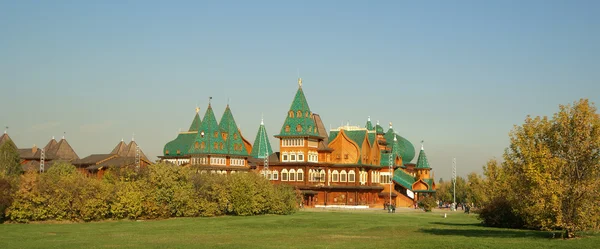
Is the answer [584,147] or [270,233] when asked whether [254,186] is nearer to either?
[270,233]

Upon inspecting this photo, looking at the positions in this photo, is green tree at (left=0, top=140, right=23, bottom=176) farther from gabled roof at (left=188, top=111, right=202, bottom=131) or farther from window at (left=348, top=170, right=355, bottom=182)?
window at (left=348, top=170, right=355, bottom=182)

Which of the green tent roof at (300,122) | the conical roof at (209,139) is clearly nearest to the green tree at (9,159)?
the conical roof at (209,139)

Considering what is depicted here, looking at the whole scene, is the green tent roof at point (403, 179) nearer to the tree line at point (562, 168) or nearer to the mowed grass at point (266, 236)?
the mowed grass at point (266, 236)

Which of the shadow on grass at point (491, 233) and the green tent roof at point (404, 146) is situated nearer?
the shadow on grass at point (491, 233)

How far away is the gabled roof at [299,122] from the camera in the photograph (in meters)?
101

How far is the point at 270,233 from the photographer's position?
46750 millimetres

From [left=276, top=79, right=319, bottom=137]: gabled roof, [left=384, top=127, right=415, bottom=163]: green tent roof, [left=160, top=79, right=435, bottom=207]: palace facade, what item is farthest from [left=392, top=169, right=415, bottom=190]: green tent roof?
[left=276, top=79, right=319, bottom=137]: gabled roof

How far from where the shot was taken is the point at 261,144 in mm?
123125

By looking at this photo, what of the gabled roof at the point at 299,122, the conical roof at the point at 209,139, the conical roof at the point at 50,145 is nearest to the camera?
the gabled roof at the point at 299,122

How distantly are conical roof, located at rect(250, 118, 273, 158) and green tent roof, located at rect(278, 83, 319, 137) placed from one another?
63.7 ft

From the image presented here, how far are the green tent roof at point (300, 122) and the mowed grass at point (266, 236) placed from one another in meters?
42.2

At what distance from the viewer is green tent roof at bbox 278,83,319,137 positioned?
101 m

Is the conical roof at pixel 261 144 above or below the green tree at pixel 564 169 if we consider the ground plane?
above

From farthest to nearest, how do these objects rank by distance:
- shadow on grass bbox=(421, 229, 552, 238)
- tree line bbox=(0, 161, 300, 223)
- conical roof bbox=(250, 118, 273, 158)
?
conical roof bbox=(250, 118, 273, 158), tree line bbox=(0, 161, 300, 223), shadow on grass bbox=(421, 229, 552, 238)
